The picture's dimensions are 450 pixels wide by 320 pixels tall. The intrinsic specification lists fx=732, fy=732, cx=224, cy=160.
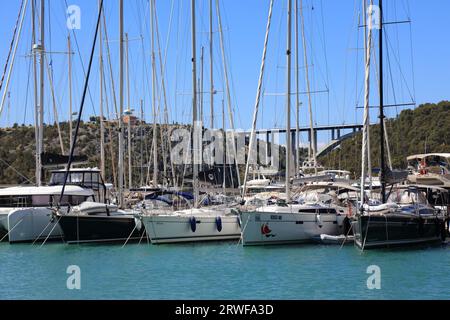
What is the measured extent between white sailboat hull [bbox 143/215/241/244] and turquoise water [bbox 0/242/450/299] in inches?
20.9

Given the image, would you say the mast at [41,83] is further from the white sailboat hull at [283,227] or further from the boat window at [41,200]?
the white sailboat hull at [283,227]

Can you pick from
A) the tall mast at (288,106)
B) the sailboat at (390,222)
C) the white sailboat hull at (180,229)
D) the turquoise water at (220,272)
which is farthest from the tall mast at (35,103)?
the sailboat at (390,222)

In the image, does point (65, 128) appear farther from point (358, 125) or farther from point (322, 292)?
point (322, 292)

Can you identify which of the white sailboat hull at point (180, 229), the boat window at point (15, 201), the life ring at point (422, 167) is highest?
the life ring at point (422, 167)

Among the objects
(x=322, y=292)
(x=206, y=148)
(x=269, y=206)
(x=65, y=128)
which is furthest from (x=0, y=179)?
(x=322, y=292)

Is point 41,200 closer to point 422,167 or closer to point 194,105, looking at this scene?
point 194,105

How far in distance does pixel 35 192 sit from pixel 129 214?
5208 mm

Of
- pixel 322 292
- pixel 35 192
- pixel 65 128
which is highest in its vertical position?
pixel 65 128

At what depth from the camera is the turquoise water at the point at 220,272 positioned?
22.3 meters

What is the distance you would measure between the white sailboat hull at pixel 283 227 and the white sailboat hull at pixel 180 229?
2386 mm

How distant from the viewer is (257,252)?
30.8 metres

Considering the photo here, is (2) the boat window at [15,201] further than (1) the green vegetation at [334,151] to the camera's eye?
No

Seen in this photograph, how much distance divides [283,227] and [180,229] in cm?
475
